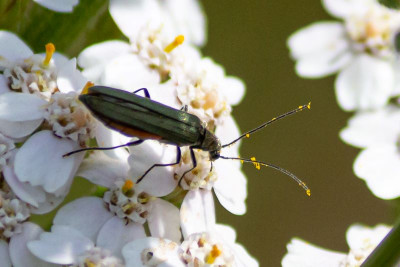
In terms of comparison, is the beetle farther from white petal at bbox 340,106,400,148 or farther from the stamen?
white petal at bbox 340,106,400,148

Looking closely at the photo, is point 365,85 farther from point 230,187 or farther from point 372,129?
point 230,187

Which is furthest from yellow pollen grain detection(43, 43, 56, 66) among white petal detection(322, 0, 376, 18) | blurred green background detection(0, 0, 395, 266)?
blurred green background detection(0, 0, 395, 266)

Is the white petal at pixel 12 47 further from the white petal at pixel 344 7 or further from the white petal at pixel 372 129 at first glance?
the white petal at pixel 344 7

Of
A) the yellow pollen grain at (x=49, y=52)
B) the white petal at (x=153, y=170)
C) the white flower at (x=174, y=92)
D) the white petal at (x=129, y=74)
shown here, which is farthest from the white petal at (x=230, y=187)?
the yellow pollen grain at (x=49, y=52)

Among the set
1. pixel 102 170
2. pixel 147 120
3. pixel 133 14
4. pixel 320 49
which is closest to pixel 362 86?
pixel 320 49

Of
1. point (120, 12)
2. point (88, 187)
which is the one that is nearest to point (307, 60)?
point (120, 12)

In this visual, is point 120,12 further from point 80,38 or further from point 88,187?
point 88,187
